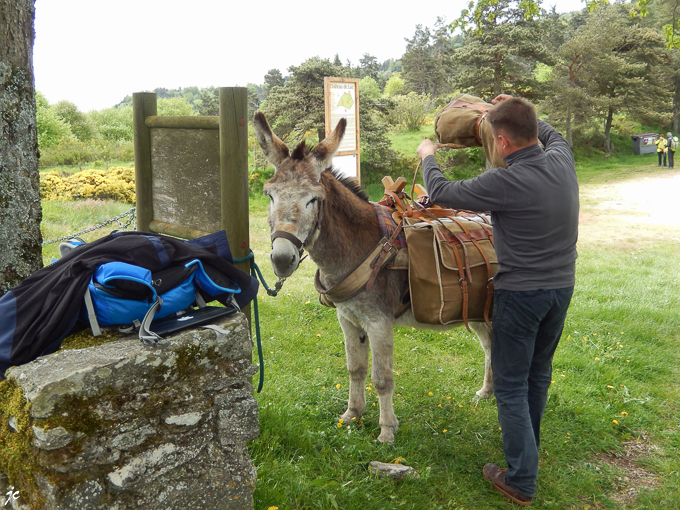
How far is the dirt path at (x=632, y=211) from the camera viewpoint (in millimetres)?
13422

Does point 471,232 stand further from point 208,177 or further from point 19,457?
point 19,457

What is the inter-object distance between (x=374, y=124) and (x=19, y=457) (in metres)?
17.1

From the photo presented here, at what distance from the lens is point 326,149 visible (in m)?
3.43

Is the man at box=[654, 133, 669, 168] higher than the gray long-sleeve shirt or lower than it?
higher

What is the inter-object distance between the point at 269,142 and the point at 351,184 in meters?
0.95

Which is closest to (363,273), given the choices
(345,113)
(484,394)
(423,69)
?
(484,394)

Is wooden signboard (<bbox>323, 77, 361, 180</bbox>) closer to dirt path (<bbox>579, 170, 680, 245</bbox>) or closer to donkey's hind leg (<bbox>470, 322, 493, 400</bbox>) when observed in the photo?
donkey's hind leg (<bbox>470, 322, 493, 400</bbox>)

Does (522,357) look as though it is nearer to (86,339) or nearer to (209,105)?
(86,339)

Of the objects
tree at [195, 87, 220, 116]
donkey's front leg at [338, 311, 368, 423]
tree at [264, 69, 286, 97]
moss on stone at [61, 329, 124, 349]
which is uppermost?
tree at [264, 69, 286, 97]

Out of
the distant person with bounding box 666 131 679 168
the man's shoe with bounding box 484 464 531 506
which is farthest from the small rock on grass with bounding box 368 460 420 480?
the distant person with bounding box 666 131 679 168

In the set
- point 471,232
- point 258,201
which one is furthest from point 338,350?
point 258,201

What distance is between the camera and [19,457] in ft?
7.33

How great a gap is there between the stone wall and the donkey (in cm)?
84

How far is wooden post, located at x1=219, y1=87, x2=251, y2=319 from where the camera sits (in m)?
3.12
